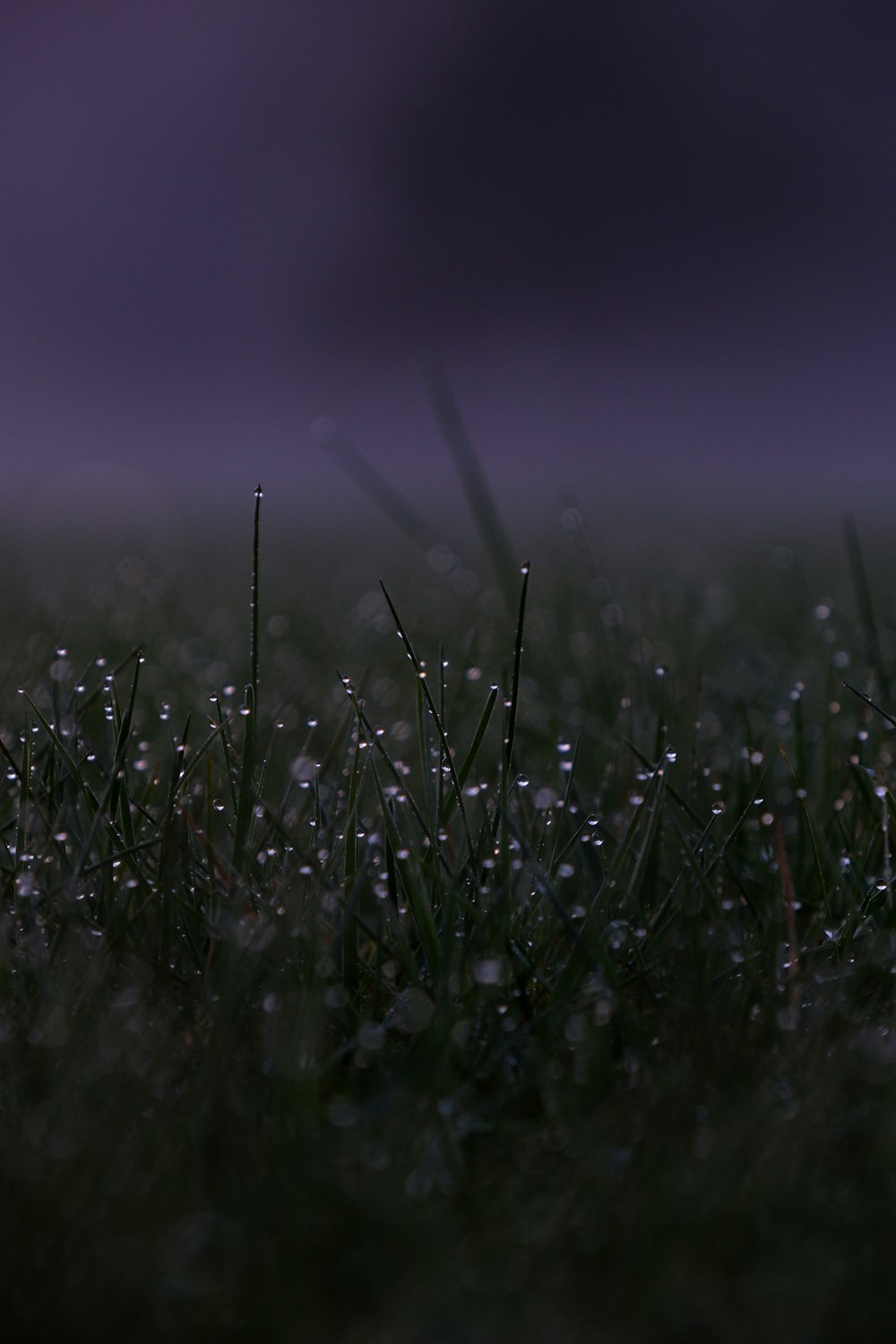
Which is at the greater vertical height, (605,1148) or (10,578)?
(10,578)

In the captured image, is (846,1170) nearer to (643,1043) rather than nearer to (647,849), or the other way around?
(643,1043)

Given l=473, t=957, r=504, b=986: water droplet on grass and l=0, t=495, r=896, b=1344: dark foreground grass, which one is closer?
l=0, t=495, r=896, b=1344: dark foreground grass

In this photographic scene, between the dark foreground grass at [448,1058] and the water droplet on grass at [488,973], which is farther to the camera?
the water droplet on grass at [488,973]

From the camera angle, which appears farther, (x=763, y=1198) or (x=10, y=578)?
(x=10, y=578)

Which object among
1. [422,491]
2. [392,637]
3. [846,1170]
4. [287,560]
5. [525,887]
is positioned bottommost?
[846,1170]

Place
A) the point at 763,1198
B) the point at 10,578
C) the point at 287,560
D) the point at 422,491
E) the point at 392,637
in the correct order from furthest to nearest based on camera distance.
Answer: the point at 422,491
the point at 287,560
the point at 10,578
the point at 392,637
the point at 763,1198

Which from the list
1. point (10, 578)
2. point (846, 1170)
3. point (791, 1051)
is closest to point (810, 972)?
point (791, 1051)

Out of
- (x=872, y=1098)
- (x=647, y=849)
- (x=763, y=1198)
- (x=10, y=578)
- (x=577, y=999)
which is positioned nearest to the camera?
(x=763, y=1198)
